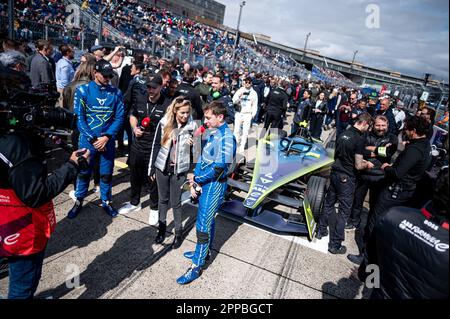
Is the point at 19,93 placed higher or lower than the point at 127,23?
lower

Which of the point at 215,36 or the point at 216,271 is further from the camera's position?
the point at 215,36

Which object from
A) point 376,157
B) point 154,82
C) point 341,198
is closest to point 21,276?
point 154,82

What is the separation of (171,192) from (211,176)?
84 cm

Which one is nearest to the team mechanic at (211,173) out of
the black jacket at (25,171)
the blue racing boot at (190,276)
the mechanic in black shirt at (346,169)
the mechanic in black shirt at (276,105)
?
the blue racing boot at (190,276)

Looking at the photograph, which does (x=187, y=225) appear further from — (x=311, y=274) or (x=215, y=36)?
(x=215, y=36)

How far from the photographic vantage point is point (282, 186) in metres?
4.48

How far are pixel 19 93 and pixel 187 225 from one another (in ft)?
9.01

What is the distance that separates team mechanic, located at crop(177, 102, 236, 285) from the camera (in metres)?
2.80

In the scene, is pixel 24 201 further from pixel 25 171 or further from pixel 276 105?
pixel 276 105

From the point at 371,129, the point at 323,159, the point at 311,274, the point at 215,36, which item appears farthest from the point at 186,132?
the point at 215,36

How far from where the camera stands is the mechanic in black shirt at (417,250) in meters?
1.37

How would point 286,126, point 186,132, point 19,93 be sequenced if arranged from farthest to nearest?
point 286,126 < point 186,132 < point 19,93

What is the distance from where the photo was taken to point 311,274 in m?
3.42
